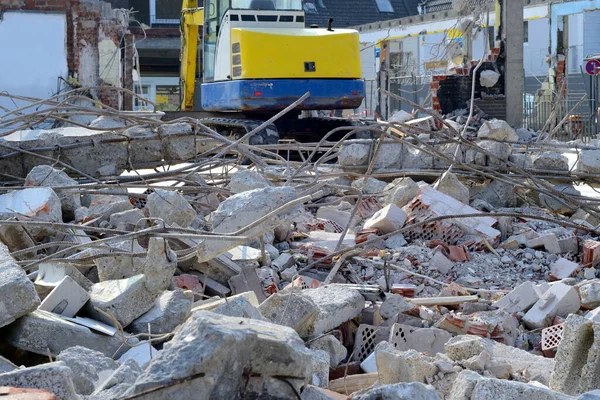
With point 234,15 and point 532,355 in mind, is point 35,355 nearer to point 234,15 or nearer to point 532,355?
point 532,355

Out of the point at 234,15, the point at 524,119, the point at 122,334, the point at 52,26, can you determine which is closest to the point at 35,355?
the point at 122,334

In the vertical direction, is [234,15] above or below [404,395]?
above

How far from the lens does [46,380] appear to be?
300 centimetres

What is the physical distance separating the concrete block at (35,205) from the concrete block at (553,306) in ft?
10.2

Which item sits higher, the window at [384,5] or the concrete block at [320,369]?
the window at [384,5]

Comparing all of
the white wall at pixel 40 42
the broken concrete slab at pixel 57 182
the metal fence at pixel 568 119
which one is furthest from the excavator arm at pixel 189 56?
the broken concrete slab at pixel 57 182

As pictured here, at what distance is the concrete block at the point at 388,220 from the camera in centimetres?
763

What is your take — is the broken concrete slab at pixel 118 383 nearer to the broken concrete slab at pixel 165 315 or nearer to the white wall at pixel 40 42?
the broken concrete slab at pixel 165 315

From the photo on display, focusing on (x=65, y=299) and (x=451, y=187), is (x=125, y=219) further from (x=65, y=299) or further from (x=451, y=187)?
(x=451, y=187)

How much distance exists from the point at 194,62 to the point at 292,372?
588 inches

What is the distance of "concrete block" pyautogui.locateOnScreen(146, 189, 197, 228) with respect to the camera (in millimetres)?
6762

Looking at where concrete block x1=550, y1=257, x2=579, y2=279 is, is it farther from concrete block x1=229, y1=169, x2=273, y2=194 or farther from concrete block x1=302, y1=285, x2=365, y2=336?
concrete block x1=229, y1=169, x2=273, y2=194

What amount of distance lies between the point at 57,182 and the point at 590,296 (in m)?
4.16

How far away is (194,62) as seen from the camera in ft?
56.9
